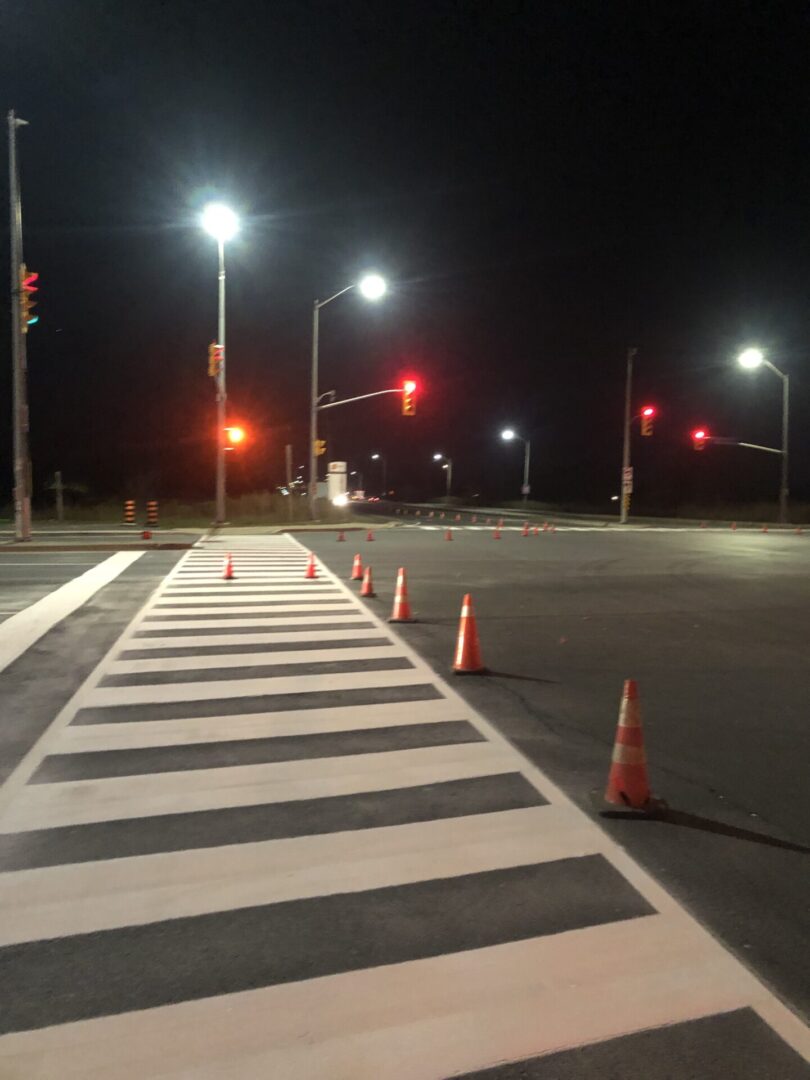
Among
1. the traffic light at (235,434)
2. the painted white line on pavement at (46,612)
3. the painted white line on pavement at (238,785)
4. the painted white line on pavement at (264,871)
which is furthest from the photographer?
the traffic light at (235,434)

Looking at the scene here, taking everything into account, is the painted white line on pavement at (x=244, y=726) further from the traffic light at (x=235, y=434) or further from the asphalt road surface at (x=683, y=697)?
the traffic light at (x=235, y=434)

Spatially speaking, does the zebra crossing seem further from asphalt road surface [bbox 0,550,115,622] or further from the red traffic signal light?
the red traffic signal light

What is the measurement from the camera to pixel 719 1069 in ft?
9.57

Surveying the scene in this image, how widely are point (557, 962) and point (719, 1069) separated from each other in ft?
2.55

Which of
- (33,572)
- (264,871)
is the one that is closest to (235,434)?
(33,572)

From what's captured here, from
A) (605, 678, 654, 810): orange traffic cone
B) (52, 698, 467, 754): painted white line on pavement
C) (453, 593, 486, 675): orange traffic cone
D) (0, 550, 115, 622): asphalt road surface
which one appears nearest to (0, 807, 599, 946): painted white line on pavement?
(605, 678, 654, 810): orange traffic cone

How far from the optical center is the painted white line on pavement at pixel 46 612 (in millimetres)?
10578

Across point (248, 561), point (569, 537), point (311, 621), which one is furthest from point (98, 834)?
point (569, 537)

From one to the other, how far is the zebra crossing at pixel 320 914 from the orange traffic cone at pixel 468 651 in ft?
5.99

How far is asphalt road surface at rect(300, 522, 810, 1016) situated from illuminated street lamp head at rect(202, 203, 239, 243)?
14.4m

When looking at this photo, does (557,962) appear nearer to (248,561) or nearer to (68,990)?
(68,990)

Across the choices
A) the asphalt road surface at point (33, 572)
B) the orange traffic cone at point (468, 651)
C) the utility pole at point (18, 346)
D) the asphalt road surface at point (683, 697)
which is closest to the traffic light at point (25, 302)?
the utility pole at point (18, 346)

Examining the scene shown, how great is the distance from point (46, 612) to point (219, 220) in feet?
62.1

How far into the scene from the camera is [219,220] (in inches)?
1107
